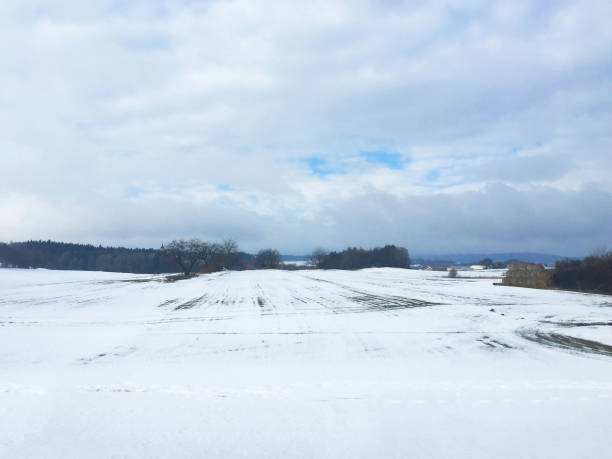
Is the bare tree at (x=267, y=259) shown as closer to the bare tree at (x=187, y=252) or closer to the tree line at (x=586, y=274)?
the bare tree at (x=187, y=252)

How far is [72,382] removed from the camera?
859 cm

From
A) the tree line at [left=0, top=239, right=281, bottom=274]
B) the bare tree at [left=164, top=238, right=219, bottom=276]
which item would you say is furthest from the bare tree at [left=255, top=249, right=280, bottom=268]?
the bare tree at [left=164, top=238, right=219, bottom=276]

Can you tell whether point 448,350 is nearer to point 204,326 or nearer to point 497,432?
point 497,432

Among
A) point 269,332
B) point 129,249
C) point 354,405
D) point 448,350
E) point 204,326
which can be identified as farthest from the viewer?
point 129,249

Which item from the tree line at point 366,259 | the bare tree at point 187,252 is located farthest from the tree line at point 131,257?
the tree line at point 366,259

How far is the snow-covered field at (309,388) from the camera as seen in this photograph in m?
5.86

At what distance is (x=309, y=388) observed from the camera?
8109 mm

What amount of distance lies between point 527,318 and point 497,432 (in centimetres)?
1262

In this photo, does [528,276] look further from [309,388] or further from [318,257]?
[318,257]

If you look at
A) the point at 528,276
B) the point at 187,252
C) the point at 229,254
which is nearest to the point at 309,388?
the point at 528,276

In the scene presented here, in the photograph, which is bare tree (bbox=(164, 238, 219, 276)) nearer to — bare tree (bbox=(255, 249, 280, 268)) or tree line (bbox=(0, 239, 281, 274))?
tree line (bbox=(0, 239, 281, 274))

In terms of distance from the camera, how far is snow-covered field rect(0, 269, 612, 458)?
5.86 m

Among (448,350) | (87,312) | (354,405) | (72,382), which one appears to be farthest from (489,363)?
(87,312)

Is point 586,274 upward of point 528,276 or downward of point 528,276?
Answer: upward
